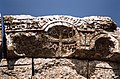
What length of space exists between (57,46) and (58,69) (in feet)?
1.36

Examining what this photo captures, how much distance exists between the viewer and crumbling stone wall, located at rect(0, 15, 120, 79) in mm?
8867

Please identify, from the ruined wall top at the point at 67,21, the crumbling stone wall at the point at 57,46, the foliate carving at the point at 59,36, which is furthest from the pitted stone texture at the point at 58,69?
the ruined wall top at the point at 67,21

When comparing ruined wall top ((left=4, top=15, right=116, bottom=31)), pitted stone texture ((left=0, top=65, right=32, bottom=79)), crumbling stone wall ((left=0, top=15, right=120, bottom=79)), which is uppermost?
ruined wall top ((left=4, top=15, right=116, bottom=31))

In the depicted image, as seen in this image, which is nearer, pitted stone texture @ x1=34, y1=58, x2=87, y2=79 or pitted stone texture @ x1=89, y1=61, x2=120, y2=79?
pitted stone texture @ x1=34, y1=58, x2=87, y2=79

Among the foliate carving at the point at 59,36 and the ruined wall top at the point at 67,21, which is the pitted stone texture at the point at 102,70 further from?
the ruined wall top at the point at 67,21

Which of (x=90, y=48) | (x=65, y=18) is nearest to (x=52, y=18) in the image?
(x=65, y=18)

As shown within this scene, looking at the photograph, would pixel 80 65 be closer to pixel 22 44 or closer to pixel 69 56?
pixel 69 56

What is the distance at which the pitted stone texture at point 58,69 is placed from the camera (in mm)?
8852

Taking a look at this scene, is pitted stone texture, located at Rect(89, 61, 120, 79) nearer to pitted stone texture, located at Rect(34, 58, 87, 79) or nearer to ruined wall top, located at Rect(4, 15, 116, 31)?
pitted stone texture, located at Rect(34, 58, 87, 79)

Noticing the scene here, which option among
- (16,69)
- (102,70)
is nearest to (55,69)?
(16,69)

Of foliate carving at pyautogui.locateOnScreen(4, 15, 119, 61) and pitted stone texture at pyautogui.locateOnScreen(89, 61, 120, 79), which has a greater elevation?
foliate carving at pyautogui.locateOnScreen(4, 15, 119, 61)

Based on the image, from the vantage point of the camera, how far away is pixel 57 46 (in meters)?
8.96

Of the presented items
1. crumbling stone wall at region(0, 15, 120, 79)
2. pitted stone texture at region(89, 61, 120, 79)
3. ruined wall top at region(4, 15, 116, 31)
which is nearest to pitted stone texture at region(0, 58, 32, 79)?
crumbling stone wall at region(0, 15, 120, 79)

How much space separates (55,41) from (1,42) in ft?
3.14
